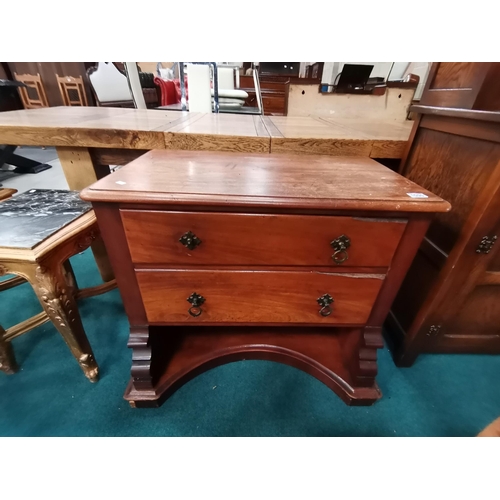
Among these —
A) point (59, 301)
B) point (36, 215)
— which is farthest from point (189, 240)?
point (36, 215)

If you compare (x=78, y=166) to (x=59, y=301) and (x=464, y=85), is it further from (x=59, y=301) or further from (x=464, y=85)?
(x=464, y=85)

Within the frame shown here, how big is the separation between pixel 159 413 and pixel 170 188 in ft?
2.51

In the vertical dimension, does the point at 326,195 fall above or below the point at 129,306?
above

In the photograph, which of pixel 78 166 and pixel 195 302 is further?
pixel 78 166

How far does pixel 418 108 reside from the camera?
0.92m

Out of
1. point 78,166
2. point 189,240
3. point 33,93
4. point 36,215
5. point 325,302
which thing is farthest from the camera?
point 33,93

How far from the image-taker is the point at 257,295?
0.74 meters

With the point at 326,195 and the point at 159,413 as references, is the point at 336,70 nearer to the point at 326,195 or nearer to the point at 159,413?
the point at 326,195

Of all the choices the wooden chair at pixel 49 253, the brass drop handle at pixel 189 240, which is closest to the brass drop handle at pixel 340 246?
the brass drop handle at pixel 189 240

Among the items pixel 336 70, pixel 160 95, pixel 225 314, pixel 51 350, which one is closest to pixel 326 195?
pixel 225 314

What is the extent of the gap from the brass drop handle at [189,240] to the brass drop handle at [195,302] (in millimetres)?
162

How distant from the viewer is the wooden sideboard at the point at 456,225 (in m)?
0.73

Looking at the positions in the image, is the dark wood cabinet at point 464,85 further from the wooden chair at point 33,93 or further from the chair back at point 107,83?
the wooden chair at point 33,93

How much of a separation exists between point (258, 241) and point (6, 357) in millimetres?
1065
